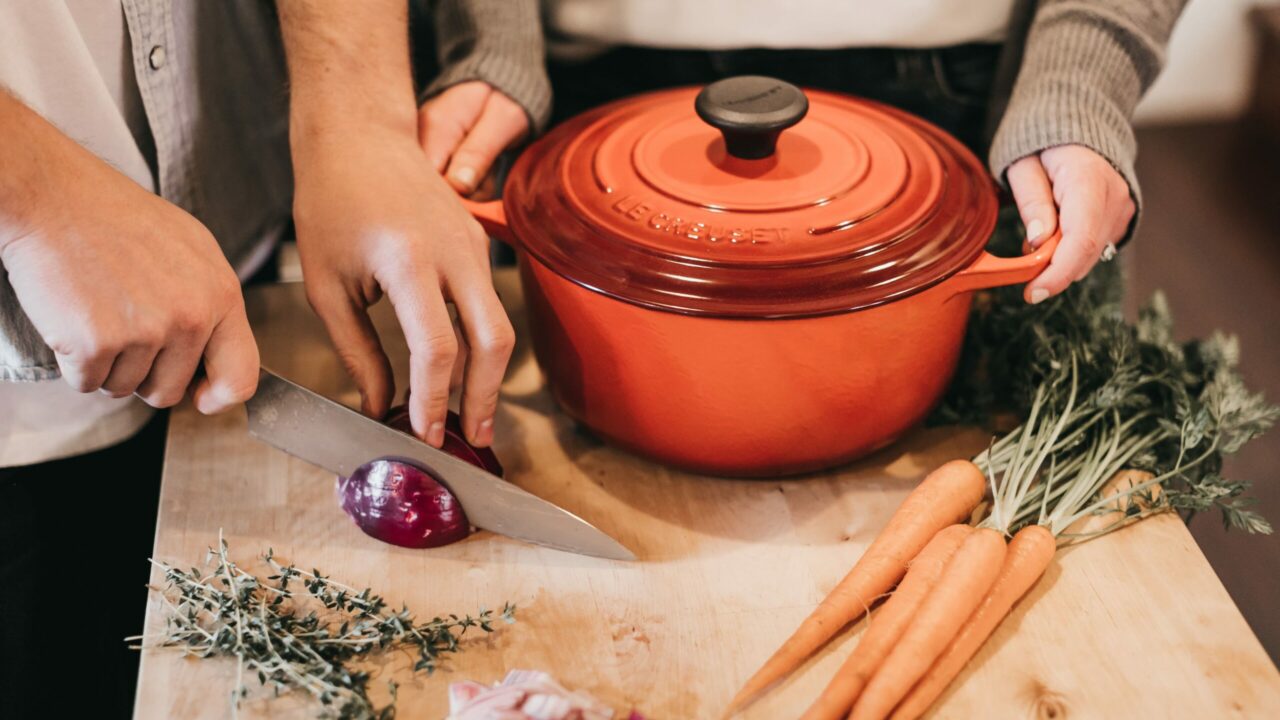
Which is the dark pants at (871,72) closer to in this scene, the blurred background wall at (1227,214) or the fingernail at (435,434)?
the fingernail at (435,434)

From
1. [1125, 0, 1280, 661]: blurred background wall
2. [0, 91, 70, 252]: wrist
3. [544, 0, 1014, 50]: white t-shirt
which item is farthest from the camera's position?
[1125, 0, 1280, 661]: blurred background wall

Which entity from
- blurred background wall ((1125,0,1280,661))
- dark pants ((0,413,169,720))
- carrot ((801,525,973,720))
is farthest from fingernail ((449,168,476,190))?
blurred background wall ((1125,0,1280,661))

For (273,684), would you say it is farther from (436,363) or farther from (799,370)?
(799,370)

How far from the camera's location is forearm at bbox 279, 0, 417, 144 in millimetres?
1019

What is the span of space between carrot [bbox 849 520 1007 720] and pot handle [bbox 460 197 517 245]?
20.3 inches

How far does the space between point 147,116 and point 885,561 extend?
831mm

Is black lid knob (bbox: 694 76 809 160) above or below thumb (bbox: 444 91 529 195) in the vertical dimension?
above

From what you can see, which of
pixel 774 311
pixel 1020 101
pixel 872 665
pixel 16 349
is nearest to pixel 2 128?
pixel 16 349

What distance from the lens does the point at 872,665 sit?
85 centimetres

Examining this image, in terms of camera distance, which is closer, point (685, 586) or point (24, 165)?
point (24, 165)

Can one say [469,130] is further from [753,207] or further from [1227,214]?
[1227,214]

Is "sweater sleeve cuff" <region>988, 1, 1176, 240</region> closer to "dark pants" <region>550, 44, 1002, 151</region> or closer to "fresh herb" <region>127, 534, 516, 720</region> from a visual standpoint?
"dark pants" <region>550, 44, 1002, 151</region>

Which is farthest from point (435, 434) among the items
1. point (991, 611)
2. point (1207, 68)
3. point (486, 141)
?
point (1207, 68)

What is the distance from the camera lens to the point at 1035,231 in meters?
0.98
